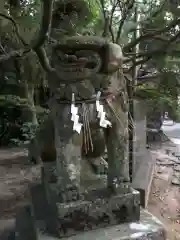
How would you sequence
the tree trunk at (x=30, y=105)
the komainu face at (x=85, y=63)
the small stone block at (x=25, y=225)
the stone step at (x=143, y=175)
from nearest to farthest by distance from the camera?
the komainu face at (x=85, y=63)
the small stone block at (x=25, y=225)
the stone step at (x=143, y=175)
the tree trunk at (x=30, y=105)

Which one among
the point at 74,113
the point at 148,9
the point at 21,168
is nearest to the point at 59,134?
the point at 74,113

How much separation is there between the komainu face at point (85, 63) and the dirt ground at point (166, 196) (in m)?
1.09

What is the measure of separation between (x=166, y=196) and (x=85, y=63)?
1536mm

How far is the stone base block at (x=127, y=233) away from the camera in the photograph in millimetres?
1174

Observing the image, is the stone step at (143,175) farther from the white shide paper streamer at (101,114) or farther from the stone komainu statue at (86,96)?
the white shide paper streamer at (101,114)

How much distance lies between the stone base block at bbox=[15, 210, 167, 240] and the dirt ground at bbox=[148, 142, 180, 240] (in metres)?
0.53

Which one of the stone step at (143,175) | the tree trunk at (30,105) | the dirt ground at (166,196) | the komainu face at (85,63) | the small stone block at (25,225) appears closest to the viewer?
the komainu face at (85,63)

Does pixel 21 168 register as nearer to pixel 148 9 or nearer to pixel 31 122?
pixel 31 122

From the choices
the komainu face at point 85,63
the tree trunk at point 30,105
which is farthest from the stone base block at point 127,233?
the tree trunk at point 30,105

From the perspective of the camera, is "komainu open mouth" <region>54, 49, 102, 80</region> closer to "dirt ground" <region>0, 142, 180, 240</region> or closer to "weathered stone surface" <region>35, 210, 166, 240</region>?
"weathered stone surface" <region>35, 210, 166, 240</region>

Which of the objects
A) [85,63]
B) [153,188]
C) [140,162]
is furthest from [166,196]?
[85,63]

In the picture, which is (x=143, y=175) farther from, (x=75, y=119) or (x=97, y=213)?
(x=75, y=119)

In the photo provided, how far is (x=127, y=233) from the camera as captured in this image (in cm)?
119

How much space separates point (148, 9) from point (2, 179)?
7.09ft
